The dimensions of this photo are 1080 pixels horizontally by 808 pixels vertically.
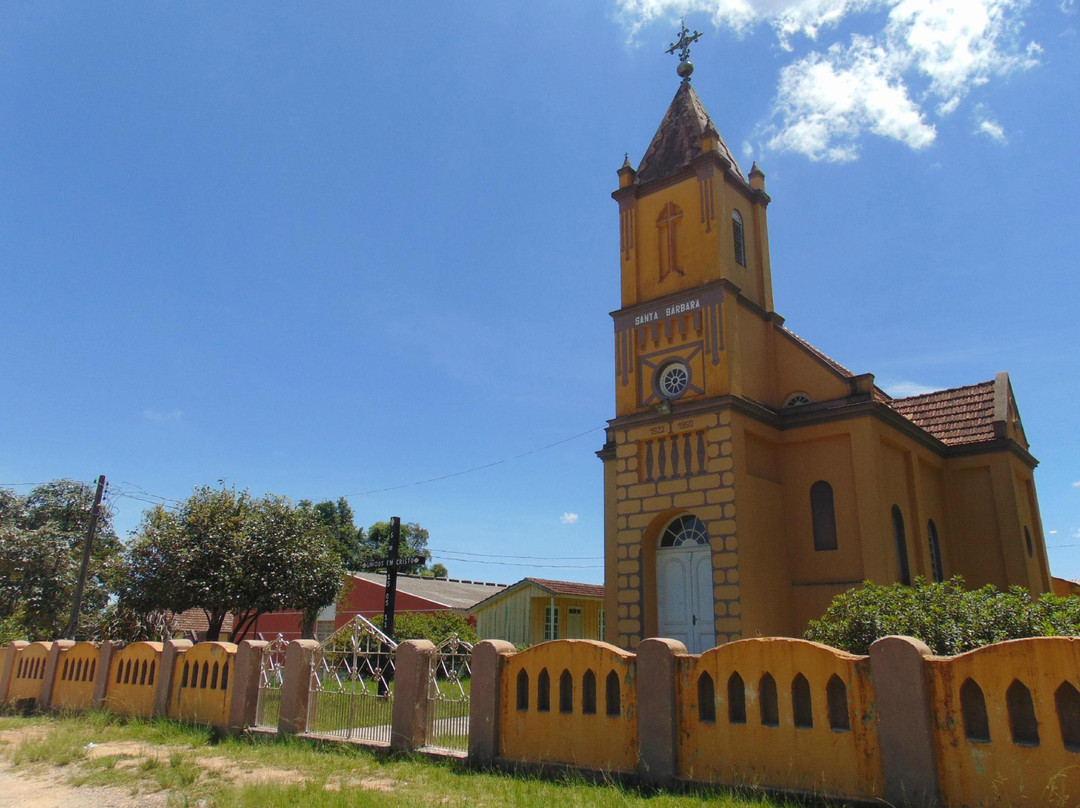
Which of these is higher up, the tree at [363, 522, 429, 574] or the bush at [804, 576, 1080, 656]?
the tree at [363, 522, 429, 574]

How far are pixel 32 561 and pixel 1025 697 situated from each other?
3301 cm

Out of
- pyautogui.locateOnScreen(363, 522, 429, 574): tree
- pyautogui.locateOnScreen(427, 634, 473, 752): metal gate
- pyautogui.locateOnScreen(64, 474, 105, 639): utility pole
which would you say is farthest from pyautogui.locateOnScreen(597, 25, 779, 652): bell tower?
pyautogui.locateOnScreen(363, 522, 429, 574): tree

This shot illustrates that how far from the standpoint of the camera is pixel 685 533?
16.9 meters

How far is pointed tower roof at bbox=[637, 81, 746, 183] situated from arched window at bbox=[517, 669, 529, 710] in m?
13.4

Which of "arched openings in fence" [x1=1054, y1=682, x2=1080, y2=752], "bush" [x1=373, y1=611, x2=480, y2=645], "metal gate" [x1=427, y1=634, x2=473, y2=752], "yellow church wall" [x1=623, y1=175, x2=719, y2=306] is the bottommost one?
"metal gate" [x1=427, y1=634, x2=473, y2=752]

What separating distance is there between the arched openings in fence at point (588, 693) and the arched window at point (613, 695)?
0.26 meters

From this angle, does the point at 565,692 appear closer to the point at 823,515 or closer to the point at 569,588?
the point at 823,515

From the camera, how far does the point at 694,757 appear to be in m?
8.60

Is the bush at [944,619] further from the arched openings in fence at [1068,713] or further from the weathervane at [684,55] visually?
the weathervane at [684,55]

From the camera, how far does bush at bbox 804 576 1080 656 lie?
952 cm

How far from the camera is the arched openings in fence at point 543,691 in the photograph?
33.0 ft

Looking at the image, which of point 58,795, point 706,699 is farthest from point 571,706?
point 58,795

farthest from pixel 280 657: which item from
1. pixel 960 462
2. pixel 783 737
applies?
pixel 960 462

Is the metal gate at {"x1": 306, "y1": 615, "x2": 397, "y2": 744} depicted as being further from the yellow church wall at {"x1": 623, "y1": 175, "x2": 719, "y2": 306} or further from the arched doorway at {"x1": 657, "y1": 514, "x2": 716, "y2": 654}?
the yellow church wall at {"x1": 623, "y1": 175, "x2": 719, "y2": 306}
